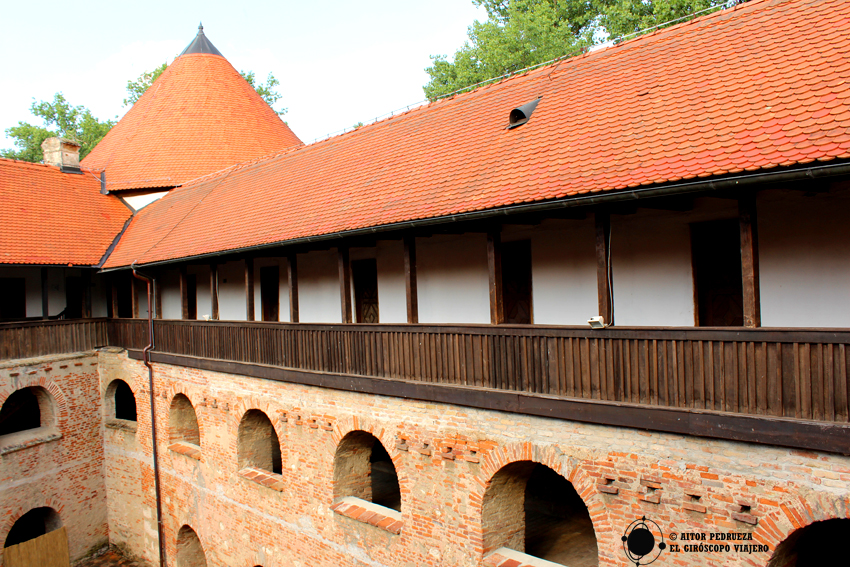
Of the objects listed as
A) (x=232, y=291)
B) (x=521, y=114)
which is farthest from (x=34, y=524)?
(x=521, y=114)

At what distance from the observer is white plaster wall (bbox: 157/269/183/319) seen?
16.0 metres

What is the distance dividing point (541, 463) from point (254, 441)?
279 inches

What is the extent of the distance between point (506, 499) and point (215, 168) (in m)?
15.4

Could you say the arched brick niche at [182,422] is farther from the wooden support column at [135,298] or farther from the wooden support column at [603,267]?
the wooden support column at [603,267]

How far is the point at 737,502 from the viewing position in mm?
5418

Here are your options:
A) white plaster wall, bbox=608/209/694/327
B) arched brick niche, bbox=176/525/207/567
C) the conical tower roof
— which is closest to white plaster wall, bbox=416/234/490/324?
white plaster wall, bbox=608/209/694/327

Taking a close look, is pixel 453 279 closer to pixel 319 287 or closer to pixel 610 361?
pixel 319 287

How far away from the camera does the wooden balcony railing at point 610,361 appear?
16.5 ft

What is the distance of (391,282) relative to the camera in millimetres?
10641

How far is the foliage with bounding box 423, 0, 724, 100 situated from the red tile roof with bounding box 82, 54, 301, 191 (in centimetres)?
689

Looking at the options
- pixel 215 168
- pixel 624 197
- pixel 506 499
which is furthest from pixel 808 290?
pixel 215 168

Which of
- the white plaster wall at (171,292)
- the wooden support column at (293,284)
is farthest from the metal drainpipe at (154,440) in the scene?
the wooden support column at (293,284)

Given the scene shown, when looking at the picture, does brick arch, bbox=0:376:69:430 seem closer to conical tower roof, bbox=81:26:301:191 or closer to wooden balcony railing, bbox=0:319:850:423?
Result: conical tower roof, bbox=81:26:301:191

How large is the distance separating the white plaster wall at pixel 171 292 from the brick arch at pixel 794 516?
46.8ft
